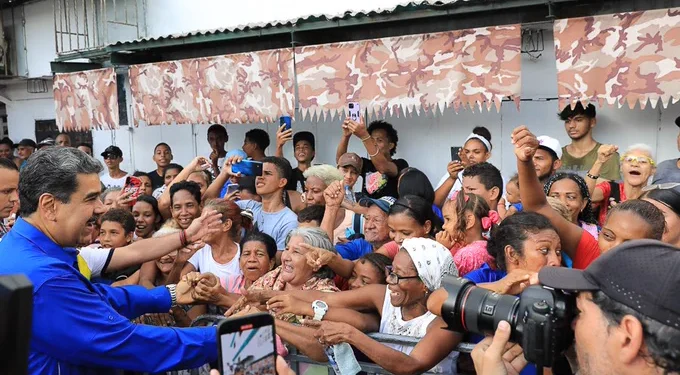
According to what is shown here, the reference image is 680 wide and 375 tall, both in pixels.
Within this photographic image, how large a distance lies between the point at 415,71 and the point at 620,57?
1795mm

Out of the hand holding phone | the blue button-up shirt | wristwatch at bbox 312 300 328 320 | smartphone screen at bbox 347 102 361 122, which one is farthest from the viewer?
smartphone screen at bbox 347 102 361 122

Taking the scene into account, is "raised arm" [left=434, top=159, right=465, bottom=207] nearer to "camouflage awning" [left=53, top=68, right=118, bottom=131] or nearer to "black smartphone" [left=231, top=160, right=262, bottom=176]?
"black smartphone" [left=231, top=160, right=262, bottom=176]

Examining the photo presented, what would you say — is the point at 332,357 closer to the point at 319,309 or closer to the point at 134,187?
the point at 319,309

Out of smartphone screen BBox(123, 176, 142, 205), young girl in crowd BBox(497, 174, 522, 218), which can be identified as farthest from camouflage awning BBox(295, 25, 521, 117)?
smartphone screen BBox(123, 176, 142, 205)

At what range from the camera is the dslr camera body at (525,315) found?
63.4 inches

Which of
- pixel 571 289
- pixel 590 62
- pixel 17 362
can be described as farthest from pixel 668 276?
pixel 590 62

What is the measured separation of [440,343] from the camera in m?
2.65

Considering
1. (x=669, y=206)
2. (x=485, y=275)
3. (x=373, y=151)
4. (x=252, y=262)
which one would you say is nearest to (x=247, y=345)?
(x=485, y=275)

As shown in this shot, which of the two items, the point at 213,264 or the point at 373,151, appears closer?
the point at 213,264

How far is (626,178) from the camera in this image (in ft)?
14.4

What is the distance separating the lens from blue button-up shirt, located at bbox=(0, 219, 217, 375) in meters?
2.11

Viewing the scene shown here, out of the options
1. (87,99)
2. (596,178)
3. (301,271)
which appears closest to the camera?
(301,271)

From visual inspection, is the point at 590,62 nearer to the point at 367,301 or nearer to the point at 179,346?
the point at 367,301

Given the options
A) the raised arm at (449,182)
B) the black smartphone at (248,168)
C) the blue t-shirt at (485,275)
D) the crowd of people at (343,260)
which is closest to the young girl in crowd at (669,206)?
the crowd of people at (343,260)
